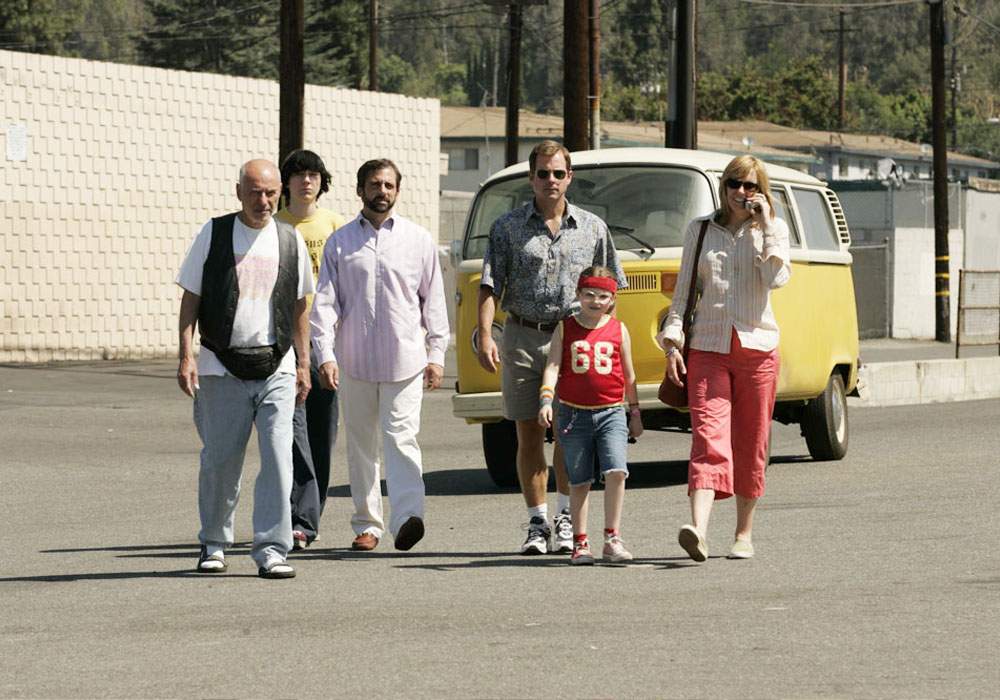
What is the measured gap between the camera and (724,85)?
123688 millimetres

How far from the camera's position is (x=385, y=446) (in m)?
10.1

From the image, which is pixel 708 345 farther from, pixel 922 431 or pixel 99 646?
pixel 922 431

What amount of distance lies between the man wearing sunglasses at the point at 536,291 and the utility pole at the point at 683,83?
14.1 m

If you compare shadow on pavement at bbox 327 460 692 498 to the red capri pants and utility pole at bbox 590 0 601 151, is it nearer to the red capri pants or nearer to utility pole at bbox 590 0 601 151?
the red capri pants

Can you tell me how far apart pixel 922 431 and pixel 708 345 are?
9.17 metres

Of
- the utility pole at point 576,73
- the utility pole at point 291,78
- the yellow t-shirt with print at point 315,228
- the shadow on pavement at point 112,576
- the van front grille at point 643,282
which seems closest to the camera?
the shadow on pavement at point 112,576

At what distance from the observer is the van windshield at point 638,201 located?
13453 mm

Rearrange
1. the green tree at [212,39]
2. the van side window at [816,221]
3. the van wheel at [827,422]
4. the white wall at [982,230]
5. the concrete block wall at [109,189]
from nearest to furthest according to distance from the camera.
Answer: the van side window at [816,221], the van wheel at [827,422], the concrete block wall at [109,189], the white wall at [982,230], the green tree at [212,39]

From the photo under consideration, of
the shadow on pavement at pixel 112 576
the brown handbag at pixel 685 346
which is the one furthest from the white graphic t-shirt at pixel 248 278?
the brown handbag at pixel 685 346

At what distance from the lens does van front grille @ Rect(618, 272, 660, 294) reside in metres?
13.2

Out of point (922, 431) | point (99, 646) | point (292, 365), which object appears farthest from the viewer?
point (922, 431)

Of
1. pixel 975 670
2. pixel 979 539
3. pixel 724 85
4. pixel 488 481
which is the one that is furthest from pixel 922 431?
pixel 724 85

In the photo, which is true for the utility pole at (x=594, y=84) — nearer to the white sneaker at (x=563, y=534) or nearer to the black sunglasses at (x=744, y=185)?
the white sneaker at (x=563, y=534)

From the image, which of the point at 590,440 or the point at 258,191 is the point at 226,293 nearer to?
the point at 258,191
